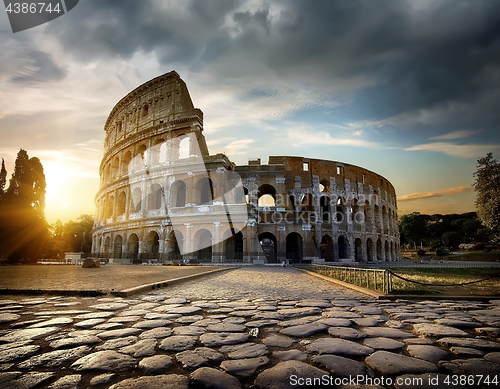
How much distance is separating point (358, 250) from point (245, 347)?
98.4 ft

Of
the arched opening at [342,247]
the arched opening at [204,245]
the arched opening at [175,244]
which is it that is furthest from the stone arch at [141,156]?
the arched opening at [342,247]

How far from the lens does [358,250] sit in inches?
1158

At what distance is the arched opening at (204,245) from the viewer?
23.0 metres

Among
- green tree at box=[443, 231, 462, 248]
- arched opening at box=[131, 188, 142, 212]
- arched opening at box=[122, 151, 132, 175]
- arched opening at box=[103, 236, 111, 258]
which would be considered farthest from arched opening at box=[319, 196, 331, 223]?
green tree at box=[443, 231, 462, 248]

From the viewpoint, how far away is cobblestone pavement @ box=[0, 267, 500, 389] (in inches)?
65.2

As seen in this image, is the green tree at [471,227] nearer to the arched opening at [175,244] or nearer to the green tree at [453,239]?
the green tree at [453,239]

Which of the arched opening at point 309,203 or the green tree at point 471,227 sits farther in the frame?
the green tree at point 471,227

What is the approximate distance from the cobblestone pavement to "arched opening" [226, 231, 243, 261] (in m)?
18.9

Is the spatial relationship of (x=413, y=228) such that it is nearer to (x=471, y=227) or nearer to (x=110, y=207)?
(x=471, y=227)

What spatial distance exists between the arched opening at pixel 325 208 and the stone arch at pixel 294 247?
145 inches

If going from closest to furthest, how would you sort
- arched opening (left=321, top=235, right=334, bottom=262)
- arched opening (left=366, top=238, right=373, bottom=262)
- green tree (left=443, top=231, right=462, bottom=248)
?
arched opening (left=321, top=235, right=334, bottom=262) < arched opening (left=366, top=238, right=373, bottom=262) < green tree (left=443, top=231, right=462, bottom=248)

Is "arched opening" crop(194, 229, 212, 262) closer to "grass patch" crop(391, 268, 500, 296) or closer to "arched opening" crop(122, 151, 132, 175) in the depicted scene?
"arched opening" crop(122, 151, 132, 175)

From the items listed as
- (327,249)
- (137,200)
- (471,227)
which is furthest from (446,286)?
(471,227)

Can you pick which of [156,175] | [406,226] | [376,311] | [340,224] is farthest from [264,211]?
[406,226]
